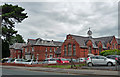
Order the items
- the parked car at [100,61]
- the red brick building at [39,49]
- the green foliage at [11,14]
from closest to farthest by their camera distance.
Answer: the parked car at [100,61]
the green foliage at [11,14]
the red brick building at [39,49]

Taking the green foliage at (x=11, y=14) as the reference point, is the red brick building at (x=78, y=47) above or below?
below

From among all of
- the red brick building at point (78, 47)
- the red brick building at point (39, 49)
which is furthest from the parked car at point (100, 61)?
the red brick building at point (39, 49)

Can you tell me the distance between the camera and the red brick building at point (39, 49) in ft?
186

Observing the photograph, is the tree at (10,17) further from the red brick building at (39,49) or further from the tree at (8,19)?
the red brick building at (39,49)

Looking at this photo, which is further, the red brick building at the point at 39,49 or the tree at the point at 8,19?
the red brick building at the point at 39,49

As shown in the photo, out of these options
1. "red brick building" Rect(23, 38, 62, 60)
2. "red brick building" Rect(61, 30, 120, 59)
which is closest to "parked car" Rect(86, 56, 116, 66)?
"red brick building" Rect(61, 30, 120, 59)

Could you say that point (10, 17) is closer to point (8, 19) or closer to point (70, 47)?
point (8, 19)

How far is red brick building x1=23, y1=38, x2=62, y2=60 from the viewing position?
186 ft

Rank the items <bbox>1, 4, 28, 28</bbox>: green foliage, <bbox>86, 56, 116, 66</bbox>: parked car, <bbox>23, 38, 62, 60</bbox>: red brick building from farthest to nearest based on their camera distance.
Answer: <bbox>23, 38, 62, 60</bbox>: red brick building < <bbox>1, 4, 28, 28</bbox>: green foliage < <bbox>86, 56, 116, 66</bbox>: parked car

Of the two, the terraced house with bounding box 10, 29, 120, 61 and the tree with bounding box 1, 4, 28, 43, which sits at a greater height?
the tree with bounding box 1, 4, 28, 43

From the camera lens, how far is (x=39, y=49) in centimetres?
5712

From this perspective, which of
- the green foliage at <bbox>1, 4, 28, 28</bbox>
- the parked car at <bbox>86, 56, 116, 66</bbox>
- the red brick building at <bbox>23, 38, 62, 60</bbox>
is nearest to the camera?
the parked car at <bbox>86, 56, 116, 66</bbox>

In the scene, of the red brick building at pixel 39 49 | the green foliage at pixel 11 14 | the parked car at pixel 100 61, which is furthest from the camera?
the red brick building at pixel 39 49

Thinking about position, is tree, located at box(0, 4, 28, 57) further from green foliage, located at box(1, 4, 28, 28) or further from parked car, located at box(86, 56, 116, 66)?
parked car, located at box(86, 56, 116, 66)
